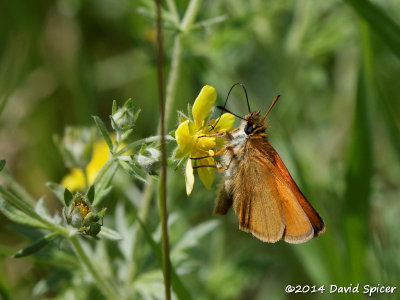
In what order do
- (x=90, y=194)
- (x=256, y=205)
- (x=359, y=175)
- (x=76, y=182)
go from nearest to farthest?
(x=90, y=194), (x=256, y=205), (x=359, y=175), (x=76, y=182)

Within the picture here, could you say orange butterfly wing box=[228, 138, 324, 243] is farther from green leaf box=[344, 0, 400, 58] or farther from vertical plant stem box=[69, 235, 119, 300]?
green leaf box=[344, 0, 400, 58]

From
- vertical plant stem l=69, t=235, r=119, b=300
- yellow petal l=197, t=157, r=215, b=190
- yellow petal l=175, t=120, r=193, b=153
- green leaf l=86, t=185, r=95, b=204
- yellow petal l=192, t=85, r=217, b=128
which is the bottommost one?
vertical plant stem l=69, t=235, r=119, b=300

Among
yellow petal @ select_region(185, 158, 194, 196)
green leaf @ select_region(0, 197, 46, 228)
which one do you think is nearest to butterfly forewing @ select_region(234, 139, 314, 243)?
yellow petal @ select_region(185, 158, 194, 196)

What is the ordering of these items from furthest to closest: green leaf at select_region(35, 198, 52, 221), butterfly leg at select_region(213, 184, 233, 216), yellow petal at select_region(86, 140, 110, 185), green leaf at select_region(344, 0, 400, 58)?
yellow petal at select_region(86, 140, 110, 185) < green leaf at select_region(344, 0, 400, 58) < butterfly leg at select_region(213, 184, 233, 216) < green leaf at select_region(35, 198, 52, 221)

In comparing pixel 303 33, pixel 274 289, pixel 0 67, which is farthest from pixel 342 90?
pixel 0 67

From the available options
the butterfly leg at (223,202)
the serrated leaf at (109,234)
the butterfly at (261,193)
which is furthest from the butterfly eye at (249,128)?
the serrated leaf at (109,234)

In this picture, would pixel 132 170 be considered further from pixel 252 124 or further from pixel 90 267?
pixel 252 124

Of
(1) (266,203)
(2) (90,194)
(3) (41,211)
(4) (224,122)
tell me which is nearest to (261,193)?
(1) (266,203)
